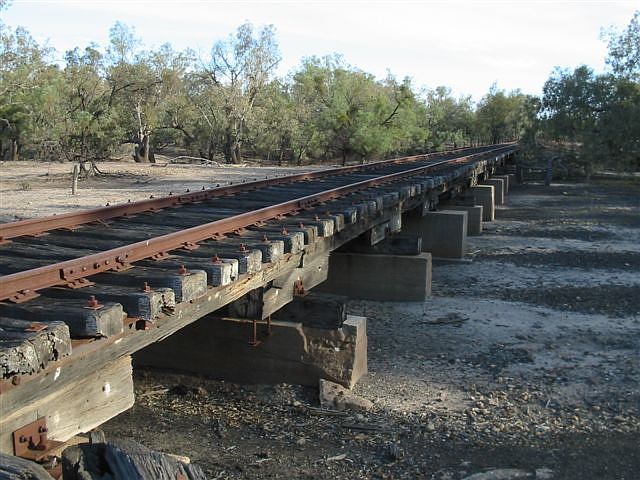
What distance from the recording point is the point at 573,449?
18.6 ft

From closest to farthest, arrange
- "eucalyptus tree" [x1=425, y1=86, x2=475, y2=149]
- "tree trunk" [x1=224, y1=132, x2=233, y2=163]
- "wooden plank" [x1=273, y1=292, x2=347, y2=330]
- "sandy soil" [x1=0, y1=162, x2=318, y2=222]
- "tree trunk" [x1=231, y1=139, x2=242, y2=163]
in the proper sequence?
"wooden plank" [x1=273, y1=292, x2=347, y2=330], "sandy soil" [x1=0, y1=162, x2=318, y2=222], "tree trunk" [x1=231, y1=139, x2=242, y2=163], "tree trunk" [x1=224, y1=132, x2=233, y2=163], "eucalyptus tree" [x1=425, y1=86, x2=475, y2=149]

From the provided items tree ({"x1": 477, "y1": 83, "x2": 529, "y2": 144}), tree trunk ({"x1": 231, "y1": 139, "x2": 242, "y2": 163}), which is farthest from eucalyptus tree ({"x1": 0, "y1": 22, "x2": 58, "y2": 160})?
tree ({"x1": 477, "y1": 83, "x2": 529, "y2": 144})

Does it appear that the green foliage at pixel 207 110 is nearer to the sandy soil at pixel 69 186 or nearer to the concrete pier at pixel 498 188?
the sandy soil at pixel 69 186

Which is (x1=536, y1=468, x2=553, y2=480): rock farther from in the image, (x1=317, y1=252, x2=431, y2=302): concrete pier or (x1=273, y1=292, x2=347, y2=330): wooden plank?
(x1=317, y1=252, x2=431, y2=302): concrete pier

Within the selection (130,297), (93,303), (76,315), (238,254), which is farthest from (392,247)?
(76,315)

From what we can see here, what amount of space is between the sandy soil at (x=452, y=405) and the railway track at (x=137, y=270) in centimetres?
116

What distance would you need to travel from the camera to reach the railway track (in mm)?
3107

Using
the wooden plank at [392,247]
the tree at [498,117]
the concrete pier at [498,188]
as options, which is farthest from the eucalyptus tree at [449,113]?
the wooden plank at [392,247]

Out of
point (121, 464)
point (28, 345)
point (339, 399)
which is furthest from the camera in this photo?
point (339, 399)

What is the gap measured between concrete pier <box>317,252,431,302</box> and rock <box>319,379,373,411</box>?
4.31 meters

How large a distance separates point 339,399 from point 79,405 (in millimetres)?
3393

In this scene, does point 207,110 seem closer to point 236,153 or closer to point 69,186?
point 236,153

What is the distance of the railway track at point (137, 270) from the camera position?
311cm

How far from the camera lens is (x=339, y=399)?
261 inches
